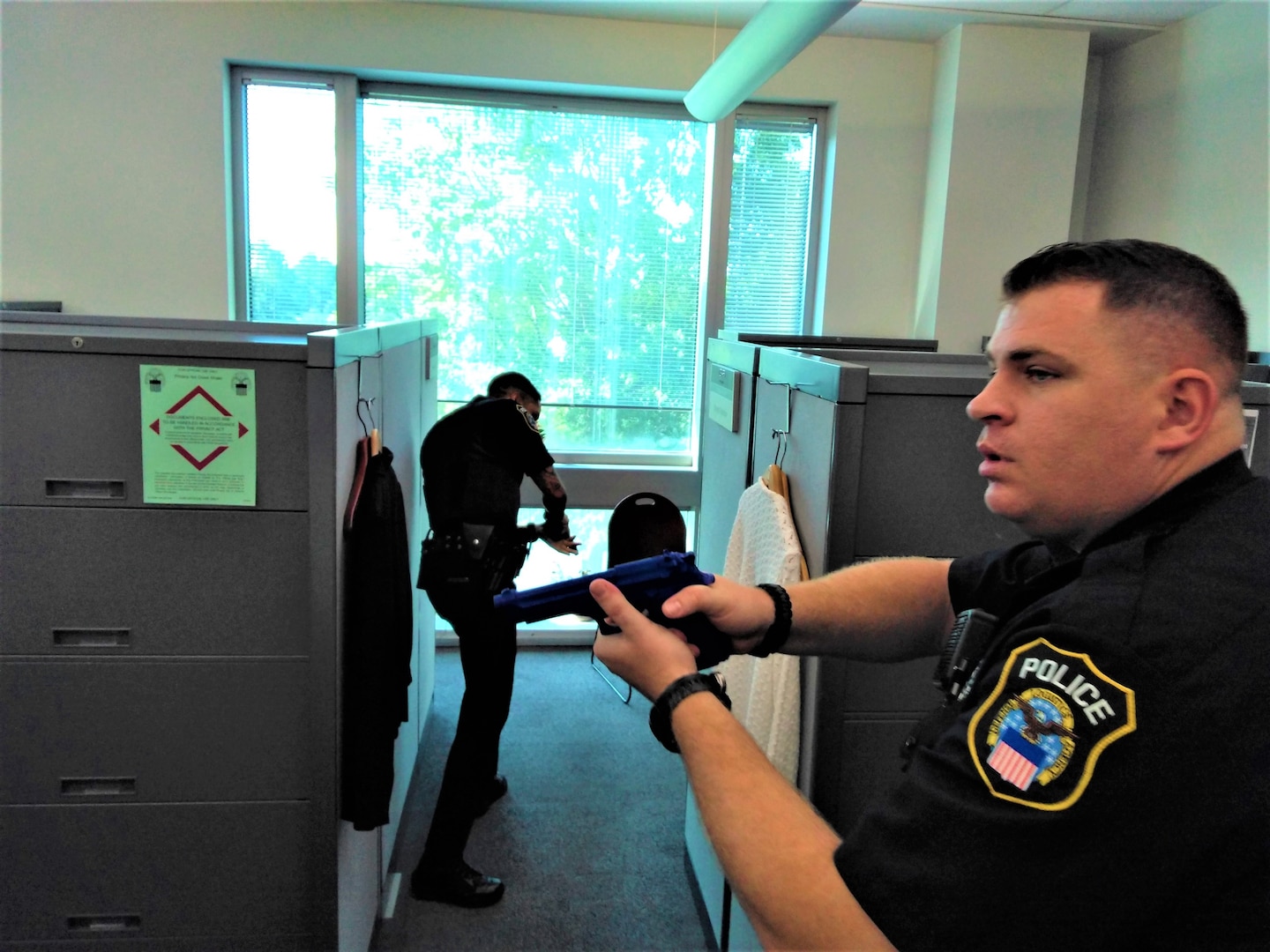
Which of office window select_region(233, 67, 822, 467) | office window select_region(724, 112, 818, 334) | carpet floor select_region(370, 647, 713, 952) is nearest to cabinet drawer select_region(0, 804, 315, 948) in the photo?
carpet floor select_region(370, 647, 713, 952)

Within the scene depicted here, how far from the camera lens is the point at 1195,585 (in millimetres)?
700

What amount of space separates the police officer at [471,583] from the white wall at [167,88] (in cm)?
190

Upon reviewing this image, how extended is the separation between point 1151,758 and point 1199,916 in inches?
6.2

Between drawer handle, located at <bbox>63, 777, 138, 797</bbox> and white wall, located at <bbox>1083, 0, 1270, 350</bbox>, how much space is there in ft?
12.1

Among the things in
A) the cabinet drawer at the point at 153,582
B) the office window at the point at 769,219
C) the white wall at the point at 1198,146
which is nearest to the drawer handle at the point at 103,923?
the cabinet drawer at the point at 153,582

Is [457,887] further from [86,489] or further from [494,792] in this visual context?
[86,489]

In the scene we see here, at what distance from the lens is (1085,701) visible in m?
0.67

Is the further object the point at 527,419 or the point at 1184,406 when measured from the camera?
the point at 527,419

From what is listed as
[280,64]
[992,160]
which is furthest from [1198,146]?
[280,64]

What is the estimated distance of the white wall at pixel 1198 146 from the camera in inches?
122

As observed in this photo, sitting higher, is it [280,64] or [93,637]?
[280,64]

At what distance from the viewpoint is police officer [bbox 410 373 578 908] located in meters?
2.27

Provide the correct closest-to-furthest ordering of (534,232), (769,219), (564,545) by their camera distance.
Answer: (564,545) → (534,232) → (769,219)

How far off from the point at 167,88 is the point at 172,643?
9.28 ft
